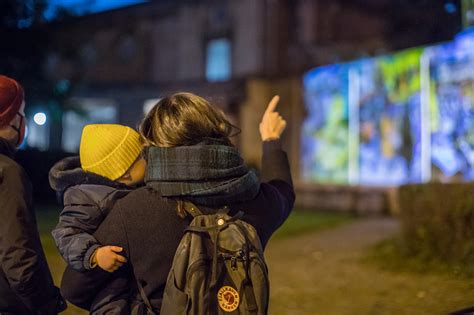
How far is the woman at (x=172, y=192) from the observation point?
2195 millimetres

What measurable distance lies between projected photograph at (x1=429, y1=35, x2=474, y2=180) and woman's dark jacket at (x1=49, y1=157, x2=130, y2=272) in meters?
11.0

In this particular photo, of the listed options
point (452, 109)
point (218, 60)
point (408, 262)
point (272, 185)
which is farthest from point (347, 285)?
point (218, 60)

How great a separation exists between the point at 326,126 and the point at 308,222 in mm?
4859

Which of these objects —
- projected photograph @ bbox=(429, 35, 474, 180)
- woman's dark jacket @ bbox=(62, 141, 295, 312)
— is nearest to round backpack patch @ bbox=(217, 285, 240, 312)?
woman's dark jacket @ bbox=(62, 141, 295, 312)

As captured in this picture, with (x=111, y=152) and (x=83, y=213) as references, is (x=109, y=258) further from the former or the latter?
(x=111, y=152)

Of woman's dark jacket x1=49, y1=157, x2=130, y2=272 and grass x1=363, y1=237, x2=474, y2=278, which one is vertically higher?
woman's dark jacket x1=49, y1=157, x2=130, y2=272

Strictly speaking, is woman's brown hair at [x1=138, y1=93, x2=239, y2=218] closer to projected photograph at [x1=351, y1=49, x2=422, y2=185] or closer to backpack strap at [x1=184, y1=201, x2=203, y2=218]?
backpack strap at [x1=184, y1=201, x2=203, y2=218]

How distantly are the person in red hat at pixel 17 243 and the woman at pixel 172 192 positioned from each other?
22 centimetres

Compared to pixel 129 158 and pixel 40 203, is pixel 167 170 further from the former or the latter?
pixel 40 203

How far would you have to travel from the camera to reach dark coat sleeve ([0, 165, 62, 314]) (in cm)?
241

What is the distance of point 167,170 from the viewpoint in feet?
7.22

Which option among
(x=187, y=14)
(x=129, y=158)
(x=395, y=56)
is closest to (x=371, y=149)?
(x=395, y=56)

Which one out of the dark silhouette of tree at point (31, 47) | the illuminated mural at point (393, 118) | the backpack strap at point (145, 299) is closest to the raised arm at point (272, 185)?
the backpack strap at point (145, 299)

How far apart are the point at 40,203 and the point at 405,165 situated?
9636 mm
